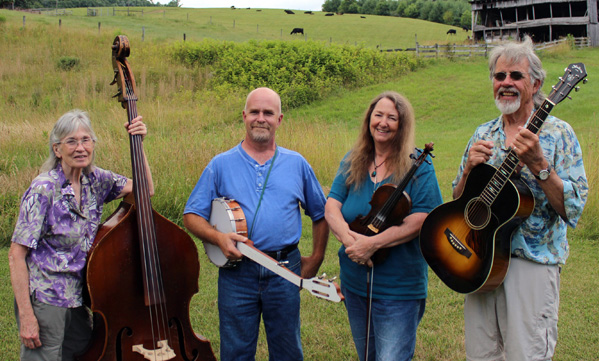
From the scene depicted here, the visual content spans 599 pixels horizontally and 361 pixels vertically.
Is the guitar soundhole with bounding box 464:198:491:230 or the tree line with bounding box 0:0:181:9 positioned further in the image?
the tree line with bounding box 0:0:181:9

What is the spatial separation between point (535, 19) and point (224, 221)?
4016cm

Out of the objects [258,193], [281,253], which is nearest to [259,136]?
[258,193]

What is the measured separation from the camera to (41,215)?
2824 mm

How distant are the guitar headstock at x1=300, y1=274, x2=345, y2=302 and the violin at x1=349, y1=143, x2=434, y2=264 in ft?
1.73

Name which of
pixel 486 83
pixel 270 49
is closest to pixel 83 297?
pixel 486 83

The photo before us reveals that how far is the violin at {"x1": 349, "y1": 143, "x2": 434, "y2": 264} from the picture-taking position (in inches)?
114

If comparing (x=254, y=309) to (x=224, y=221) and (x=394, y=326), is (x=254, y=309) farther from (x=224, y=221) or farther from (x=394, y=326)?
(x=394, y=326)

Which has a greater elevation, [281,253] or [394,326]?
[281,253]

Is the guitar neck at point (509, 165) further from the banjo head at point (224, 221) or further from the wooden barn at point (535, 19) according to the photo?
the wooden barn at point (535, 19)

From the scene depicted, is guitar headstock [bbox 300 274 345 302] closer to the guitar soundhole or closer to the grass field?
the guitar soundhole

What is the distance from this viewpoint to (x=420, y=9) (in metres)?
75.2

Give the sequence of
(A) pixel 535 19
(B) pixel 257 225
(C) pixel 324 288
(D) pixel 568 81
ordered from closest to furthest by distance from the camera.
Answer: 1. (C) pixel 324 288
2. (D) pixel 568 81
3. (B) pixel 257 225
4. (A) pixel 535 19

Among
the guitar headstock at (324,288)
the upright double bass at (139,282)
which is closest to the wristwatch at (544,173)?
the guitar headstock at (324,288)

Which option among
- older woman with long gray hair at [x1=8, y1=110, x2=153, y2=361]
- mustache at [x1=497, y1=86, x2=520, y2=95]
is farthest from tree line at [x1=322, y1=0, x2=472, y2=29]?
older woman with long gray hair at [x1=8, y1=110, x2=153, y2=361]
